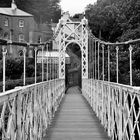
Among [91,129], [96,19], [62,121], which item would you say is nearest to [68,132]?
[91,129]

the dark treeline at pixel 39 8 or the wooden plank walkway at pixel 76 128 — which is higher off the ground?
the dark treeline at pixel 39 8

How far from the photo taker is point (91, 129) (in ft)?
23.6

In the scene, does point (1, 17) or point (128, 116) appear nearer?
point (128, 116)

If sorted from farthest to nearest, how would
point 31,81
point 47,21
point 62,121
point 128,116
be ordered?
point 47,21, point 31,81, point 62,121, point 128,116

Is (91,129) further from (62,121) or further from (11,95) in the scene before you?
(11,95)

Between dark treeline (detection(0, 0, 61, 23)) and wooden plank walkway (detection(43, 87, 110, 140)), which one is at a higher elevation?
dark treeline (detection(0, 0, 61, 23))

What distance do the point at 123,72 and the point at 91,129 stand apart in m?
9.10

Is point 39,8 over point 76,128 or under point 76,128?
over

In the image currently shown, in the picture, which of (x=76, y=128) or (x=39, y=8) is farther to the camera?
(x=39, y=8)

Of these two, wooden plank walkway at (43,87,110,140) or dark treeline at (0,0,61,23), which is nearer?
wooden plank walkway at (43,87,110,140)

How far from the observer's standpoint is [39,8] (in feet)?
183

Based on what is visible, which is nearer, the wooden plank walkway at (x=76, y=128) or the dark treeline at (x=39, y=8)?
the wooden plank walkway at (x=76, y=128)

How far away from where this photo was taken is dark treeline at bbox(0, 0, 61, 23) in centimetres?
5381

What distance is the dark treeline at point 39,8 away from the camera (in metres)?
53.8
